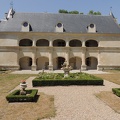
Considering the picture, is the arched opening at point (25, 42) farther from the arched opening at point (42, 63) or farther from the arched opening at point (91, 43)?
the arched opening at point (91, 43)

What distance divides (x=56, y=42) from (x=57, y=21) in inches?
161

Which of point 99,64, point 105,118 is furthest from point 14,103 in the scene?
point 99,64

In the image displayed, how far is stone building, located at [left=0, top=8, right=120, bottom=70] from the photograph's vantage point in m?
30.9

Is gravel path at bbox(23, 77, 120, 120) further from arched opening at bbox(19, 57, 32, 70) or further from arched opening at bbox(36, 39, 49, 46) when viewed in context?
arched opening at bbox(36, 39, 49, 46)

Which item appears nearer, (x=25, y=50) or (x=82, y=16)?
(x=25, y=50)

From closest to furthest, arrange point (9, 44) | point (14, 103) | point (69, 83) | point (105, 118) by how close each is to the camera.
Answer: point (105, 118) < point (14, 103) < point (69, 83) < point (9, 44)

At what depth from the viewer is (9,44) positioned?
30.8 metres

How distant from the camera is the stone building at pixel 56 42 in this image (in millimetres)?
30891

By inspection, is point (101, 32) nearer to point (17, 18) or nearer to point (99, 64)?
point (99, 64)

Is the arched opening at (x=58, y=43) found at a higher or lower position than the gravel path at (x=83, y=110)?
higher

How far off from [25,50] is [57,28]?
708cm

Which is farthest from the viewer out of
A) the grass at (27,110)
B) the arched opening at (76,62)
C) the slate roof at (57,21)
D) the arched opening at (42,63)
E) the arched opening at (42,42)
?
the arched opening at (42,42)

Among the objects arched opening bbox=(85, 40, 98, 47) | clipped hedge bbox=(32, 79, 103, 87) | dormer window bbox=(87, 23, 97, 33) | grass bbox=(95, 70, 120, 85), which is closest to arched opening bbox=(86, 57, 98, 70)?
arched opening bbox=(85, 40, 98, 47)

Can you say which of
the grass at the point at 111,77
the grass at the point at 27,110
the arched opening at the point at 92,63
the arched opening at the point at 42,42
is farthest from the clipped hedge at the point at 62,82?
the arched opening at the point at 42,42
